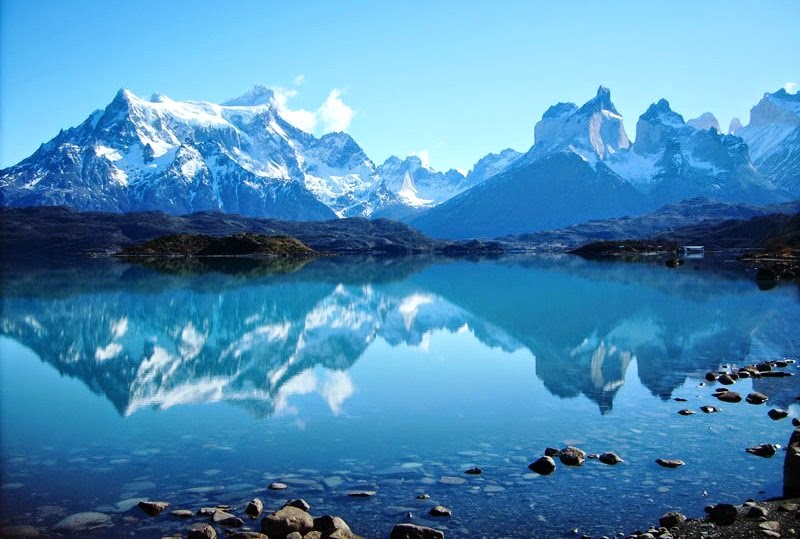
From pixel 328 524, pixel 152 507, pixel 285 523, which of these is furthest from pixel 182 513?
pixel 328 524

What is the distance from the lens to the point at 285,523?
55.8 feet

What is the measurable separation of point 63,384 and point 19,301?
165 ft

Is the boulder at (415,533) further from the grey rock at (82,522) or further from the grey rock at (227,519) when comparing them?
the grey rock at (82,522)

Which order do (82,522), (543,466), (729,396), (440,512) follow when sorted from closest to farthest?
(82,522)
(440,512)
(543,466)
(729,396)

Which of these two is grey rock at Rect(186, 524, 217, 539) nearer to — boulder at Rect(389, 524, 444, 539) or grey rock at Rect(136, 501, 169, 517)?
grey rock at Rect(136, 501, 169, 517)

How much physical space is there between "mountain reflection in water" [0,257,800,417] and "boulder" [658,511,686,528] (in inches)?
530

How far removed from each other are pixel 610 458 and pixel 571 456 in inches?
53.8

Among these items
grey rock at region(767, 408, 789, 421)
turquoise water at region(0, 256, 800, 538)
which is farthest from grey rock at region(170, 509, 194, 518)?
grey rock at region(767, 408, 789, 421)

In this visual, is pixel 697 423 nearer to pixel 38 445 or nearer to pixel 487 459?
pixel 487 459

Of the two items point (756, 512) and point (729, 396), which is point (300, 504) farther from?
point (729, 396)

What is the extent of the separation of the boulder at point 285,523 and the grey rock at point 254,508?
1233 mm

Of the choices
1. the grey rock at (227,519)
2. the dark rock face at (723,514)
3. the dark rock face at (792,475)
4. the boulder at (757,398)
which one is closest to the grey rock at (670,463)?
the dark rock face at (792,475)

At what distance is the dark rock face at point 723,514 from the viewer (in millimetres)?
17438

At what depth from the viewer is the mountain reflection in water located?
121 feet
